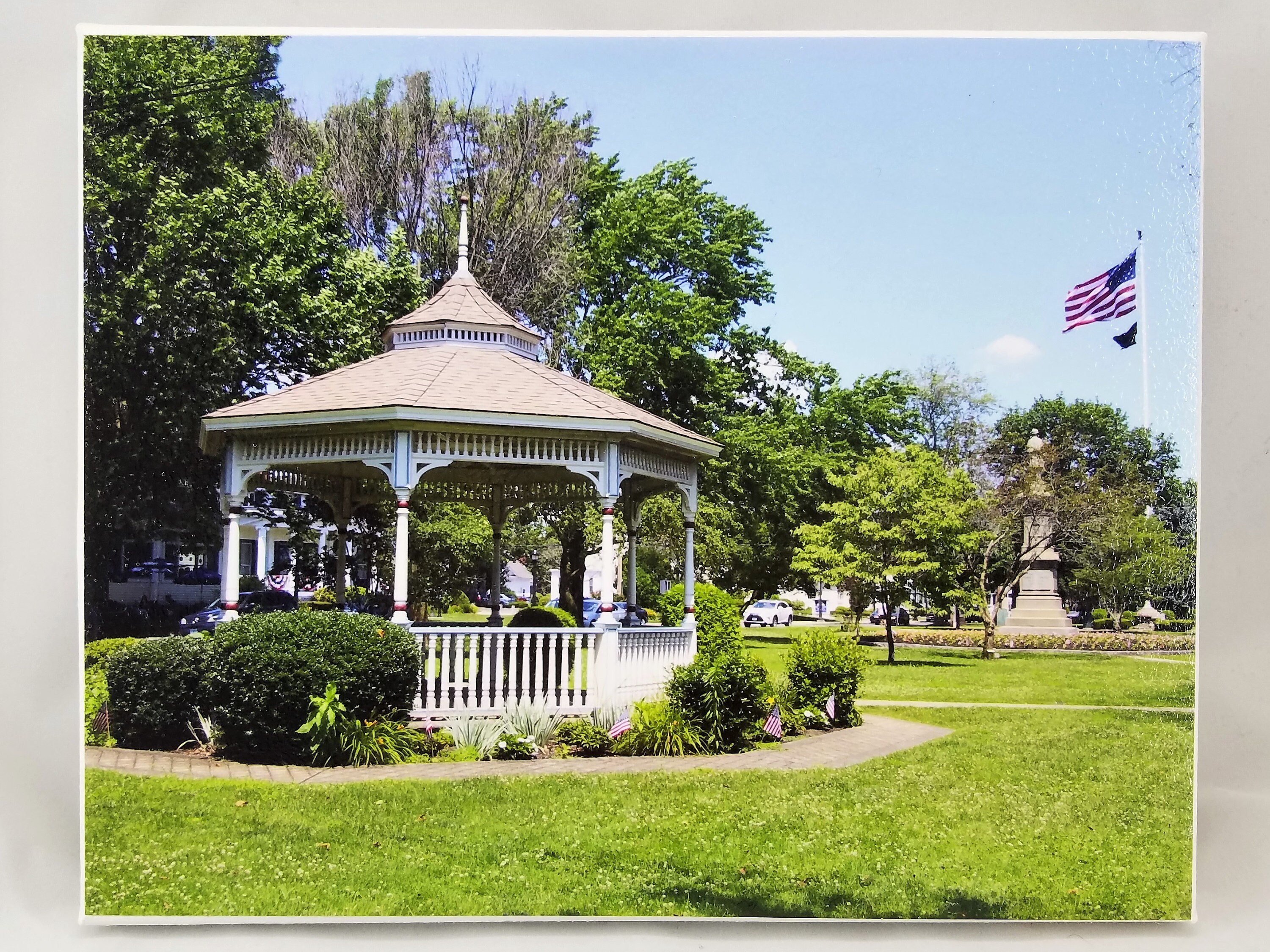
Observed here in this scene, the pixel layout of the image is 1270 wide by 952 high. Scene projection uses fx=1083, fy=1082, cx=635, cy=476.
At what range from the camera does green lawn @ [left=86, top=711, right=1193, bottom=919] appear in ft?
24.9

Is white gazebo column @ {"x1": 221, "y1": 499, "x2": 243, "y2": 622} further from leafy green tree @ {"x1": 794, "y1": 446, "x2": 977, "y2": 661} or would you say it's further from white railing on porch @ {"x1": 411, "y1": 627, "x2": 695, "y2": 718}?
leafy green tree @ {"x1": 794, "y1": 446, "x2": 977, "y2": 661}

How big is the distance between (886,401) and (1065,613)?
27.9 ft

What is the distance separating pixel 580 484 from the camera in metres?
15.2

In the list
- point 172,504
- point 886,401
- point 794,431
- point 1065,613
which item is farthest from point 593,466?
point 1065,613

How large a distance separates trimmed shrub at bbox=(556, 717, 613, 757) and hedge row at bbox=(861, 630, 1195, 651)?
19.4 ft

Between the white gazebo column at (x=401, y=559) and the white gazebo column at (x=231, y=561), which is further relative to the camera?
the white gazebo column at (x=231, y=561)

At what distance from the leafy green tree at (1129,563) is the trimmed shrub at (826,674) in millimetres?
3766

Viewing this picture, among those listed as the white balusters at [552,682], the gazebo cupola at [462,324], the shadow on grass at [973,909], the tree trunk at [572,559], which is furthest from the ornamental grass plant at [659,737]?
the tree trunk at [572,559]

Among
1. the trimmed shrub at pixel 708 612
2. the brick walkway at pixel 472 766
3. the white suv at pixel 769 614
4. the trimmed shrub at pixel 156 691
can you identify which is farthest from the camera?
the white suv at pixel 769 614

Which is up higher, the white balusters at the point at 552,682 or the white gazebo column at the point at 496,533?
the white gazebo column at the point at 496,533

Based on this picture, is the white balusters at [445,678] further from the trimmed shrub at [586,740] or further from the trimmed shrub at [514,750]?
the trimmed shrub at [586,740]

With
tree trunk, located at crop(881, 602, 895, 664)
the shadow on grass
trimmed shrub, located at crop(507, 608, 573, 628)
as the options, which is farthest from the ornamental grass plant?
tree trunk, located at crop(881, 602, 895, 664)

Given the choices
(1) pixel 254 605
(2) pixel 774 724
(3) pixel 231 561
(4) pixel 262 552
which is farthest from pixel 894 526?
(4) pixel 262 552

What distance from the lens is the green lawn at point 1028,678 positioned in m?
13.7
